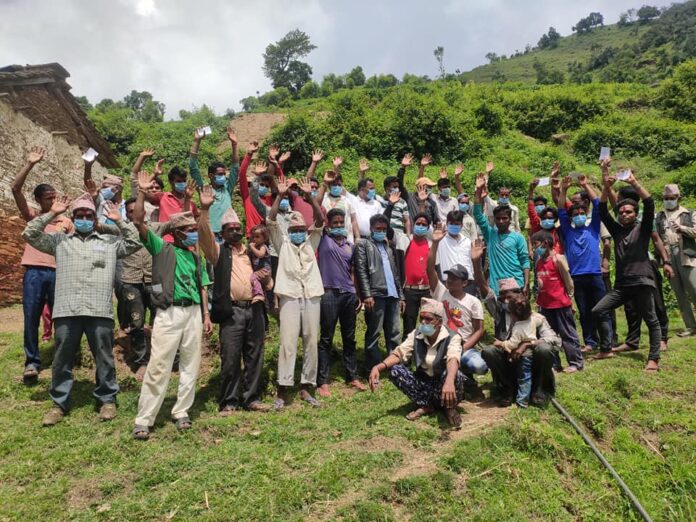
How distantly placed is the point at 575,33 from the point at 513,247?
379 feet

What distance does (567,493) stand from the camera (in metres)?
4.28

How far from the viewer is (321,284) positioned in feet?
19.0

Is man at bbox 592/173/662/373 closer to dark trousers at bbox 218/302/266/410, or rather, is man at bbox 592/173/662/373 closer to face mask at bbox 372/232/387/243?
face mask at bbox 372/232/387/243

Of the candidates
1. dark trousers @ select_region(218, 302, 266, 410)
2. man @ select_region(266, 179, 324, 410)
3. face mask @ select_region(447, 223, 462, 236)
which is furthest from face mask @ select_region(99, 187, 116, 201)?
face mask @ select_region(447, 223, 462, 236)

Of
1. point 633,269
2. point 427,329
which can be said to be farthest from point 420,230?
point 633,269

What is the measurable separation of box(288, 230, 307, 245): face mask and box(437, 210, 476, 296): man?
85.2 inches

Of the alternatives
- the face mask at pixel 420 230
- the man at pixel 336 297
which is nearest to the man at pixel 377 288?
the man at pixel 336 297

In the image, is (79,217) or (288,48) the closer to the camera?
(79,217)

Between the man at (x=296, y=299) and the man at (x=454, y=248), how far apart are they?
1.98m

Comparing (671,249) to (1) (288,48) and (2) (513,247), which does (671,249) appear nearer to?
(2) (513,247)

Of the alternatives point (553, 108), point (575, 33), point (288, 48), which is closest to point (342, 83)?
point (288, 48)

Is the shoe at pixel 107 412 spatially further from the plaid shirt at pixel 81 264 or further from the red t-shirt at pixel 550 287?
the red t-shirt at pixel 550 287

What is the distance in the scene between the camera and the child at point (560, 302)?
629 centimetres

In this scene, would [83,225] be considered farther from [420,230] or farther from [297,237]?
[420,230]
